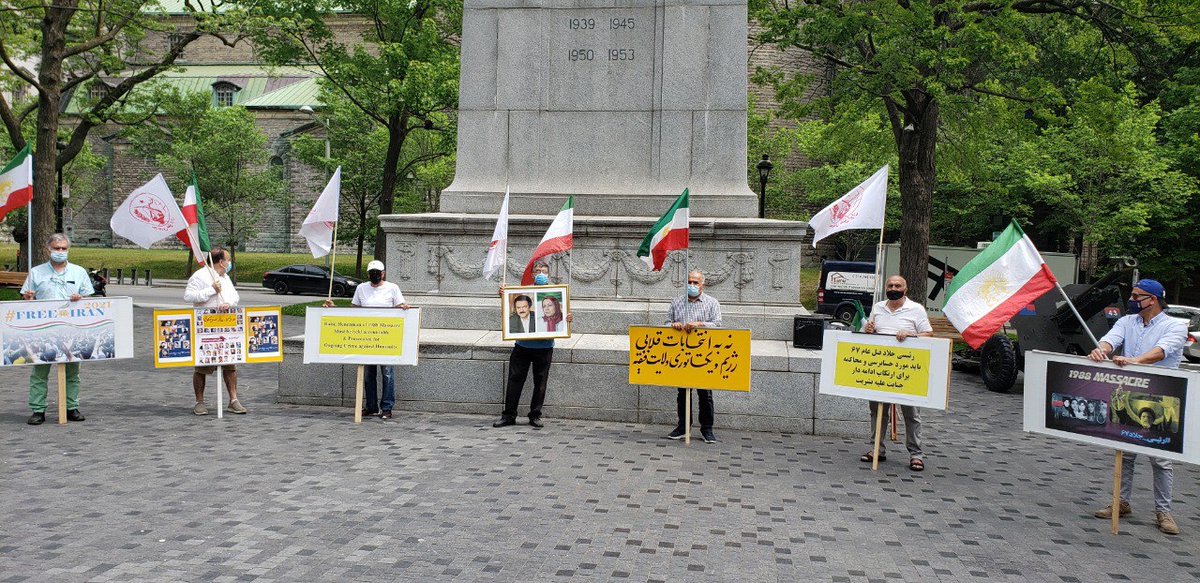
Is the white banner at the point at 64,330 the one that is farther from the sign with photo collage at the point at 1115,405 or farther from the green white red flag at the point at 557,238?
the sign with photo collage at the point at 1115,405

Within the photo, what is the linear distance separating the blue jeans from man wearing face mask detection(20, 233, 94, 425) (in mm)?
3086

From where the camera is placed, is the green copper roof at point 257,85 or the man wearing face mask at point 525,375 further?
the green copper roof at point 257,85

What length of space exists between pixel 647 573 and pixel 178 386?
1010 cm

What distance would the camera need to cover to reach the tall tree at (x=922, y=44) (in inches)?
804

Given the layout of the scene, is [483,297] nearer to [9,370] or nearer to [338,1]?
[9,370]

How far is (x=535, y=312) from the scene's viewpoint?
36.1 ft

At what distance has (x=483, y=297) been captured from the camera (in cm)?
1331

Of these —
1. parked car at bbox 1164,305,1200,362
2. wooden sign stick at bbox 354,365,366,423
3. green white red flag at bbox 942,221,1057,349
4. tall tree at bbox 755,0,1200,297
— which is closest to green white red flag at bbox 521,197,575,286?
wooden sign stick at bbox 354,365,366,423

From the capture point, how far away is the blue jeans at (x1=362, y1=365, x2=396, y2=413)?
11.5 meters

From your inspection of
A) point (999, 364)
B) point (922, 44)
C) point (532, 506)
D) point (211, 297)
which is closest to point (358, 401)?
point (211, 297)

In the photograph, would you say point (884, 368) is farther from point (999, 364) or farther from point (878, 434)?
point (999, 364)

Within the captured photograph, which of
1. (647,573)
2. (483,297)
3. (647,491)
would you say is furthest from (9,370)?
(647,573)

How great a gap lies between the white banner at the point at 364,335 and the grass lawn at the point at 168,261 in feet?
141

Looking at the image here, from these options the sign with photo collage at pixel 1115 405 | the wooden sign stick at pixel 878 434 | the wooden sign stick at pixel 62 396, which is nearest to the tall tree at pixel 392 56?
the wooden sign stick at pixel 62 396
